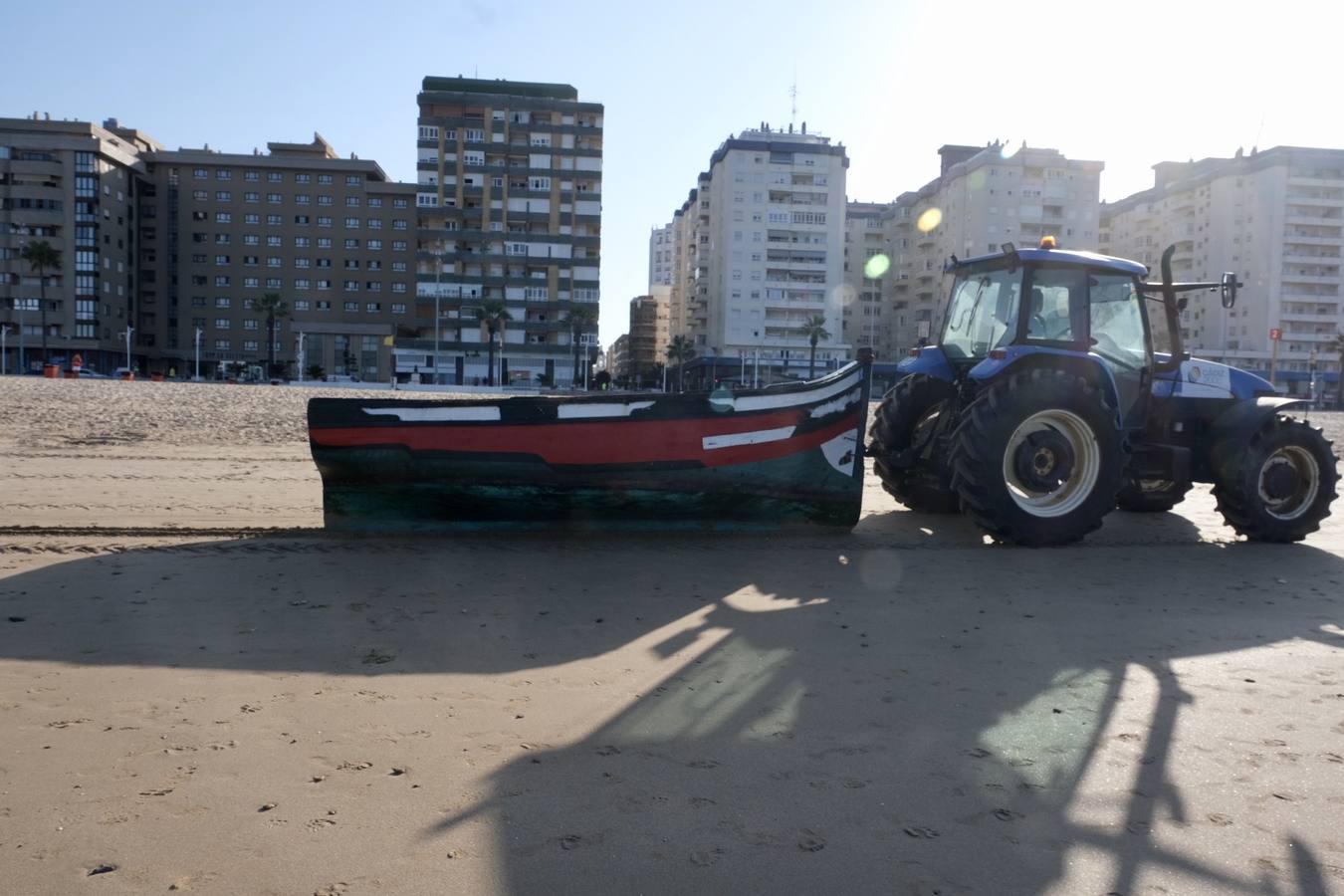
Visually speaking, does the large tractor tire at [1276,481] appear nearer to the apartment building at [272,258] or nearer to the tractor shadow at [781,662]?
the tractor shadow at [781,662]

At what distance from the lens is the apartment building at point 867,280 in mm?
107750

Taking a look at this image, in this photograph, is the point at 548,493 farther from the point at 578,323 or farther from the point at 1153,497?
the point at 578,323

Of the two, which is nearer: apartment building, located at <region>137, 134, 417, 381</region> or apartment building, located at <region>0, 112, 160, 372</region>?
apartment building, located at <region>0, 112, 160, 372</region>

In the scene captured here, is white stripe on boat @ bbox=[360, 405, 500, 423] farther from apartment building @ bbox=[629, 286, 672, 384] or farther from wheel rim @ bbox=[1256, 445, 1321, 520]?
apartment building @ bbox=[629, 286, 672, 384]

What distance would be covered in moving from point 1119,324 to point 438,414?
5.87 metres

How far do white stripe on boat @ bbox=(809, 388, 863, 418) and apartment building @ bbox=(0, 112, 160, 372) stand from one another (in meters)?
90.2

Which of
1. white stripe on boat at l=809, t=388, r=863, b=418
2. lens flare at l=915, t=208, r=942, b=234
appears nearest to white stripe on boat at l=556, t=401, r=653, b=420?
white stripe on boat at l=809, t=388, r=863, b=418

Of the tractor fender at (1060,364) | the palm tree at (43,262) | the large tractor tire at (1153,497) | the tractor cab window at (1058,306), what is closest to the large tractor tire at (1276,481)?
the large tractor tire at (1153,497)

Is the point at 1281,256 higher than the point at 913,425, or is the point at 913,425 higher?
the point at 1281,256

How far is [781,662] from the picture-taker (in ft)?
14.7

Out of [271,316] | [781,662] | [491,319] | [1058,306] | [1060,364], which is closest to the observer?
[781,662]

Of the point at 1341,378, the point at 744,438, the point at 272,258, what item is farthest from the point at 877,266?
the point at 744,438

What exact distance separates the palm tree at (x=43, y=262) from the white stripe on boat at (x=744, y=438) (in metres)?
88.7

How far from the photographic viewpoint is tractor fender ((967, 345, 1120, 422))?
7.61m
